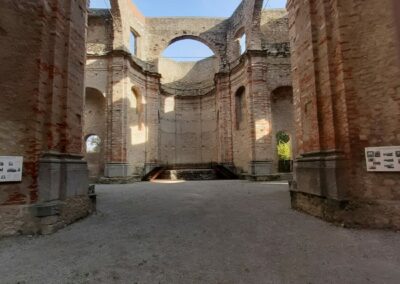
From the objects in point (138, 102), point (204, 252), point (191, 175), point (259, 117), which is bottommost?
point (204, 252)

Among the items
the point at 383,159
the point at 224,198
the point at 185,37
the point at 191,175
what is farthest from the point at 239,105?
the point at 383,159

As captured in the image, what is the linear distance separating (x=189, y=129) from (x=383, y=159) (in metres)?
17.0

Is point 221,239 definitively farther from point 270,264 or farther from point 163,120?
→ point 163,120

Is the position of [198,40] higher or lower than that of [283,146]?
higher

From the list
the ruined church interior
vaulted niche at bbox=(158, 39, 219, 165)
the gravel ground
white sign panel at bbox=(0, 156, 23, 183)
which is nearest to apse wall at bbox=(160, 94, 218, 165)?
vaulted niche at bbox=(158, 39, 219, 165)

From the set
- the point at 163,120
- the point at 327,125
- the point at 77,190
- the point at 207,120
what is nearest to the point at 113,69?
the point at 163,120

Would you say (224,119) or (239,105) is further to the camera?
(224,119)

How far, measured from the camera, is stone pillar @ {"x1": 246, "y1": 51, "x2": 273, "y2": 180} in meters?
13.6

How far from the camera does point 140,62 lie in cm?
1605

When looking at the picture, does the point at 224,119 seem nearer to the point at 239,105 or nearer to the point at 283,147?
the point at 239,105

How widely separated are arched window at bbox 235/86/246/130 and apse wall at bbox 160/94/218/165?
3420mm

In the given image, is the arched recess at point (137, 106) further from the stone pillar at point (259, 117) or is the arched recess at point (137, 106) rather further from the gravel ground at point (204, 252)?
the gravel ground at point (204, 252)

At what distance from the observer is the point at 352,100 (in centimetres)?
450

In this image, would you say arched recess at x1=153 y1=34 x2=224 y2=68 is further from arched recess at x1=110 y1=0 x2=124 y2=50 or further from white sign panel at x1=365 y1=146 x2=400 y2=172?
white sign panel at x1=365 y1=146 x2=400 y2=172
